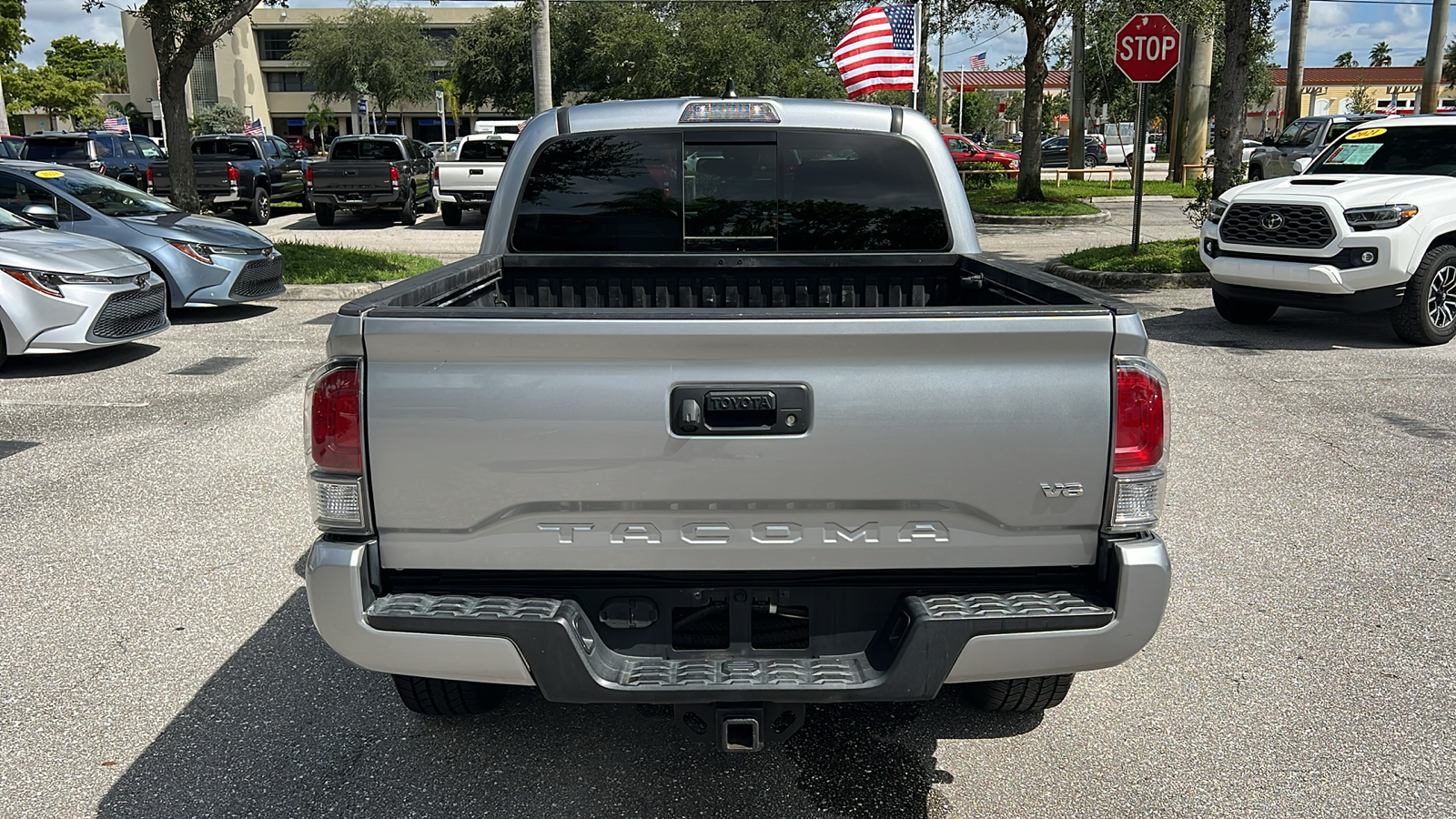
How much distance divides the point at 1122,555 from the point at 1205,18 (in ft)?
72.5

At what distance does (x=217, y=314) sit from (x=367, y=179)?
12.2 m

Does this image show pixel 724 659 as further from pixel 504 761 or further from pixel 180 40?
pixel 180 40

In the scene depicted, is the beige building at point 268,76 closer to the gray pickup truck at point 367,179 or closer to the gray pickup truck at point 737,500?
the gray pickup truck at point 367,179

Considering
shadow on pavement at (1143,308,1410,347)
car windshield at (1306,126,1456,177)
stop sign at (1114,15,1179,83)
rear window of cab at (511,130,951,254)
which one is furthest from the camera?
stop sign at (1114,15,1179,83)

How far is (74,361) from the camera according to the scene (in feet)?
33.7

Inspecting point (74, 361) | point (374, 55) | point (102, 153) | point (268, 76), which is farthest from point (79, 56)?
point (74, 361)

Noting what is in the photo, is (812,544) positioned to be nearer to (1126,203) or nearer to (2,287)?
(2,287)

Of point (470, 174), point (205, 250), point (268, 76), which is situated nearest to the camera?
point (205, 250)

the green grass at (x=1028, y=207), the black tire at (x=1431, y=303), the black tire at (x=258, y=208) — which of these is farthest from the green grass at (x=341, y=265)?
the green grass at (x=1028, y=207)

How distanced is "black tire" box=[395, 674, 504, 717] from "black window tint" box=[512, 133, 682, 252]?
1.79 metres

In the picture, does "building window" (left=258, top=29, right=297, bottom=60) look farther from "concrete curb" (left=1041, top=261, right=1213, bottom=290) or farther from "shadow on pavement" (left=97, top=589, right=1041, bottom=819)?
"shadow on pavement" (left=97, top=589, right=1041, bottom=819)

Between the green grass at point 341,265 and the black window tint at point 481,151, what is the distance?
8.29m

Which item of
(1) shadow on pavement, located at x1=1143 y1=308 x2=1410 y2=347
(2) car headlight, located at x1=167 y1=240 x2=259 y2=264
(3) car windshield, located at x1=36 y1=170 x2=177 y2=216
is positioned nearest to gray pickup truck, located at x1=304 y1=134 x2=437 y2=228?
(3) car windshield, located at x1=36 y1=170 x2=177 y2=216

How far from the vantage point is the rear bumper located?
2.84 meters
